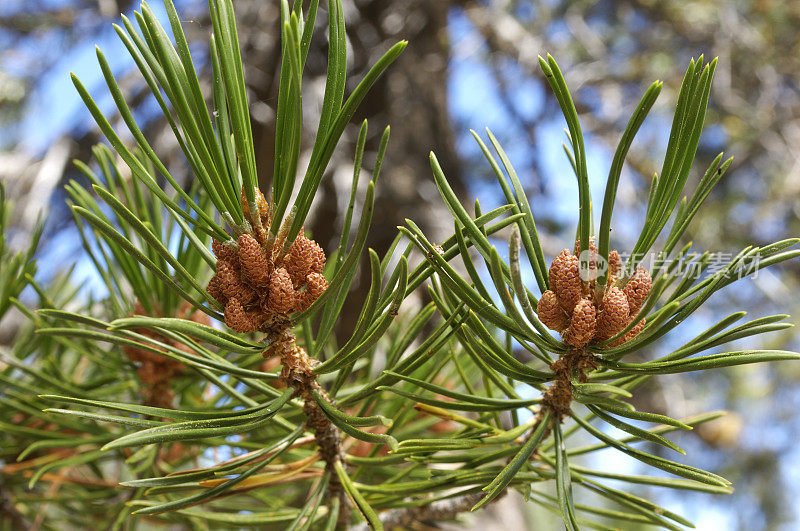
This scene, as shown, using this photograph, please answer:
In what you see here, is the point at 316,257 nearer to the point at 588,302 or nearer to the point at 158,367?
the point at 588,302

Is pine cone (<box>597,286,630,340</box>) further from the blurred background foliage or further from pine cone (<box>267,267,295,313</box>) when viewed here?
the blurred background foliage

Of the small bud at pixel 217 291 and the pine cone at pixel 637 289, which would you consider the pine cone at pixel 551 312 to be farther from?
the small bud at pixel 217 291

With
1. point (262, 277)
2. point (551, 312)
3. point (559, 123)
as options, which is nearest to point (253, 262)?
point (262, 277)

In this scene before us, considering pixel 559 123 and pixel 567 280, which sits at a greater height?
pixel 559 123

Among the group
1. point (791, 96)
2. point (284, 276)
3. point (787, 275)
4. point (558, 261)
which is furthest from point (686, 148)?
point (791, 96)

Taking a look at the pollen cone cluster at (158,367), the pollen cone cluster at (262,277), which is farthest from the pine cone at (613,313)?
the pollen cone cluster at (158,367)

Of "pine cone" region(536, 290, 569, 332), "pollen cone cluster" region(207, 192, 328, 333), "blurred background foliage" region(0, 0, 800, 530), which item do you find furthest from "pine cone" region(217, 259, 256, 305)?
"blurred background foliage" region(0, 0, 800, 530)

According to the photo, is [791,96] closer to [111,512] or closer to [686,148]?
[686,148]
